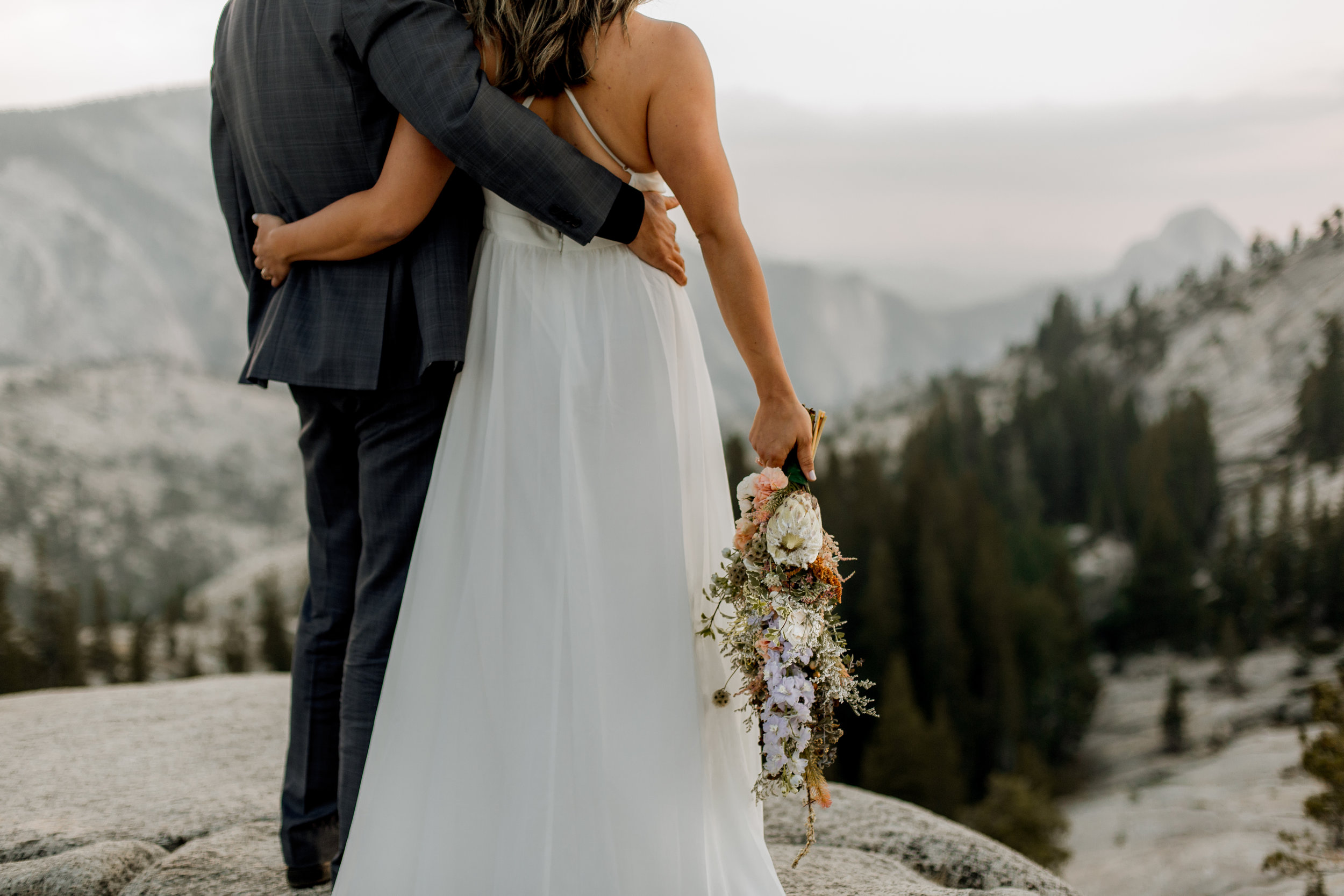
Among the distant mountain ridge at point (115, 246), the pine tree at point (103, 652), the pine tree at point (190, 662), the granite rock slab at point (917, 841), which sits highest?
the distant mountain ridge at point (115, 246)

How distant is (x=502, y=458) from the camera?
237cm

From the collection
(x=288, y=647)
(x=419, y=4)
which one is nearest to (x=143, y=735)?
(x=419, y=4)

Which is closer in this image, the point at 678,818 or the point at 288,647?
the point at 678,818

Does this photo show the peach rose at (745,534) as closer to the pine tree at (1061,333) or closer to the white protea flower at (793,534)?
the white protea flower at (793,534)

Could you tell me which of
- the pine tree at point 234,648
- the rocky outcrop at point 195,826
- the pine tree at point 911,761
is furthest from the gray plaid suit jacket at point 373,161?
the pine tree at point 234,648

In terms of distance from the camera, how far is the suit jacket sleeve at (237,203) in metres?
2.68

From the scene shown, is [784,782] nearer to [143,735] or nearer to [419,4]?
[419,4]

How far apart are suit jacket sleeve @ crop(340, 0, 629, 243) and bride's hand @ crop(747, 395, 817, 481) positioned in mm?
668

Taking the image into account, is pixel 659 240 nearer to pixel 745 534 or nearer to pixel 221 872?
pixel 745 534

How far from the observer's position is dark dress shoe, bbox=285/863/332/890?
283cm

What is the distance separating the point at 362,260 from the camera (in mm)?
2420

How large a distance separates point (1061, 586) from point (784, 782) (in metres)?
64.1

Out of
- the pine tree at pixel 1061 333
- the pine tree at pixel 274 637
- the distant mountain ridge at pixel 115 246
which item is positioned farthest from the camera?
the distant mountain ridge at pixel 115 246

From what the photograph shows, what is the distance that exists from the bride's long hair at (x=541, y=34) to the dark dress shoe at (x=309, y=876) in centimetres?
225
